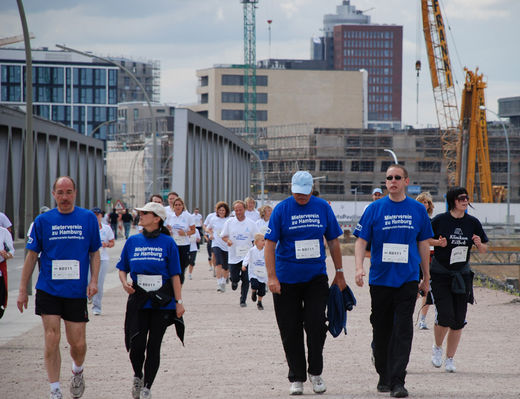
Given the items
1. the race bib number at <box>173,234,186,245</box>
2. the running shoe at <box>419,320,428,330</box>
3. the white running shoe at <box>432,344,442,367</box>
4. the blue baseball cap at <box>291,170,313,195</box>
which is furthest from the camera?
the race bib number at <box>173,234,186,245</box>

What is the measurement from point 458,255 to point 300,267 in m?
1.91

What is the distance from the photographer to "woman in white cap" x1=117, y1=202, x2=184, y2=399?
23.1 ft

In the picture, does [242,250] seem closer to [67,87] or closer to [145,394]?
[145,394]

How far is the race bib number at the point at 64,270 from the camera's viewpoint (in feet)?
23.2

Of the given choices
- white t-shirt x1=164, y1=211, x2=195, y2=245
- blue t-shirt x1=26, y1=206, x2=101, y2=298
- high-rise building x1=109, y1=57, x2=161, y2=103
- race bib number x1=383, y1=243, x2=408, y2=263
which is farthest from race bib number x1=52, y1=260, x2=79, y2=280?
high-rise building x1=109, y1=57, x2=161, y2=103

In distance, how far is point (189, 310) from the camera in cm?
1432

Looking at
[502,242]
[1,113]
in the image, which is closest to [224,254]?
[1,113]

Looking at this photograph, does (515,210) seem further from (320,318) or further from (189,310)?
(320,318)

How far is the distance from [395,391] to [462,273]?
202cm

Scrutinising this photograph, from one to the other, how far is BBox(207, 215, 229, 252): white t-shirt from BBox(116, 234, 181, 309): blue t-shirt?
431 inches

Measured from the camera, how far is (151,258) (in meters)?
7.16

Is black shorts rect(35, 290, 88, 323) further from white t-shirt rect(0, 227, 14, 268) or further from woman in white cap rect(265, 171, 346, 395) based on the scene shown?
white t-shirt rect(0, 227, 14, 268)

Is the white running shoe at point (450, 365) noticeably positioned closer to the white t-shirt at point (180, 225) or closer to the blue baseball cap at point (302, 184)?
the blue baseball cap at point (302, 184)

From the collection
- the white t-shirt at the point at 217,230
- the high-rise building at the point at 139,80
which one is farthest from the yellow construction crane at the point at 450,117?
the high-rise building at the point at 139,80
